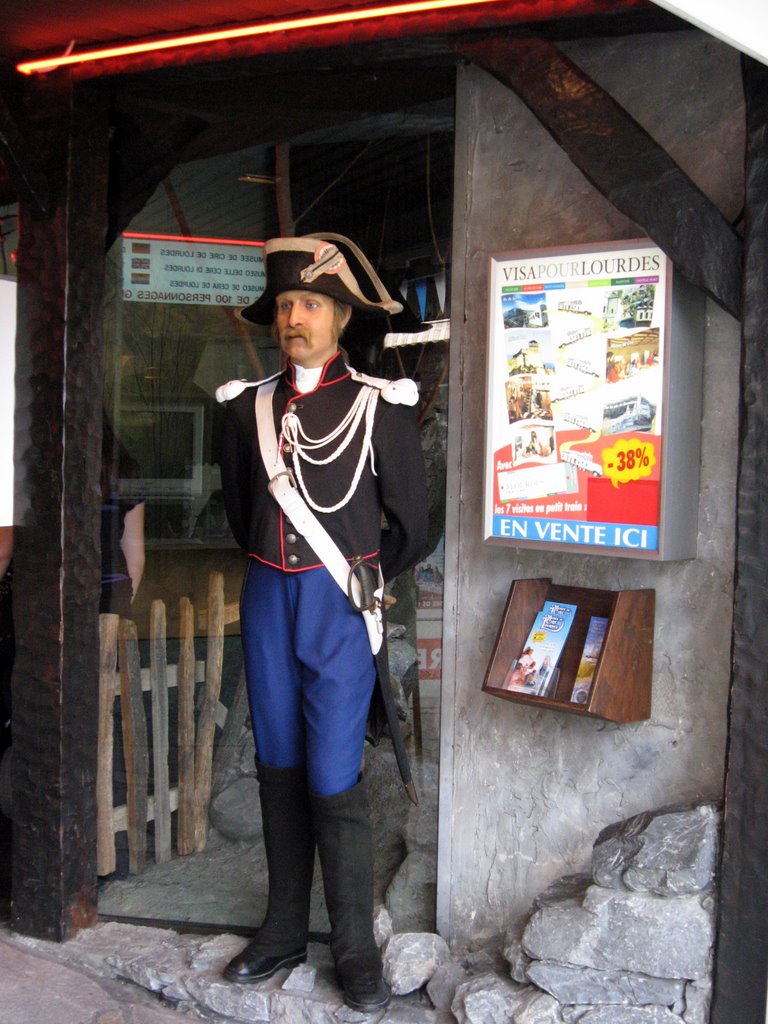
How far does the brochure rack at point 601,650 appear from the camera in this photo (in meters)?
2.82

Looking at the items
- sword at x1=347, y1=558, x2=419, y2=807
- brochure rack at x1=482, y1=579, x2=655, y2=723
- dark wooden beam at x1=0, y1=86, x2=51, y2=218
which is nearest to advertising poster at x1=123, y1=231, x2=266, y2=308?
dark wooden beam at x1=0, y1=86, x2=51, y2=218

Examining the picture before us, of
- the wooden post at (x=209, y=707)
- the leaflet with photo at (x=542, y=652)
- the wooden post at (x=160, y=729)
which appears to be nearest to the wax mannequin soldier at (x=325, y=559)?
the leaflet with photo at (x=542, y=652)

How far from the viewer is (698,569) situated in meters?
2.88

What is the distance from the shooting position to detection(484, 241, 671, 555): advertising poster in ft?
9.00

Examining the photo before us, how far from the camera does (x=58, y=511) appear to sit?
11.5 feet

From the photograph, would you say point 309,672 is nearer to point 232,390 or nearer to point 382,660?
point 382,660

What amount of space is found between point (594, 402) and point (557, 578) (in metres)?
0.55

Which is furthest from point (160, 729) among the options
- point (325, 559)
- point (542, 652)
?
point (542, 652)

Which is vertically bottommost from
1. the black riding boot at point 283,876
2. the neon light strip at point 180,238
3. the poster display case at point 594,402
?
the black riding boot at point 283,876

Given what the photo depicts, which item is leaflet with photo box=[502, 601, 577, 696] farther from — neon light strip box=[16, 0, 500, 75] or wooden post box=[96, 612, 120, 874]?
neon light strip box=[16, 0, 500, 75]

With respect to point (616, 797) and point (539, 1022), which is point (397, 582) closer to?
point (616, 797)

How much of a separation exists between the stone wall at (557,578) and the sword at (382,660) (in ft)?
0.55

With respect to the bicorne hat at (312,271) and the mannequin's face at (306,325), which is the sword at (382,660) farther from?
the bicorne hat at (312,271)

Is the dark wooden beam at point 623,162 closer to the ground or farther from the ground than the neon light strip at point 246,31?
closer to the ground
